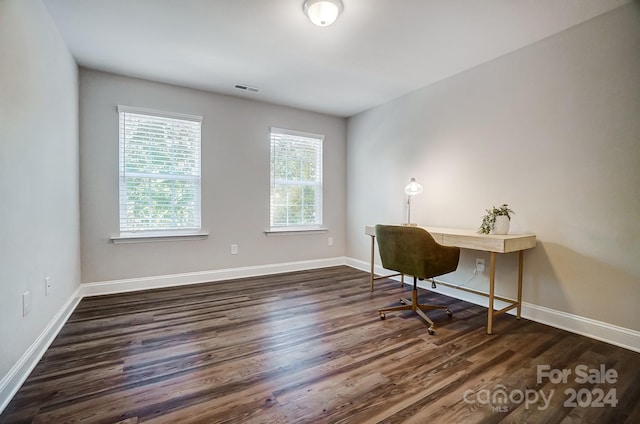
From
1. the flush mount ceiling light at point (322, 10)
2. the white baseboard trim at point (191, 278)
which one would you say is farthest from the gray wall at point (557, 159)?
the white baseboard trim at point (191, 278)

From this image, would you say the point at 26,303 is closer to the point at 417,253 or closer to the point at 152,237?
the point at 152,237

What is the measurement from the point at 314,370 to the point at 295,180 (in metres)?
3.05

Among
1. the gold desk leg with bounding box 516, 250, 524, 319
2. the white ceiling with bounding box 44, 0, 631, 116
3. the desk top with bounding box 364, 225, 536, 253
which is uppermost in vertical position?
the white ceiling with bounding box 44, 0, 631, 116

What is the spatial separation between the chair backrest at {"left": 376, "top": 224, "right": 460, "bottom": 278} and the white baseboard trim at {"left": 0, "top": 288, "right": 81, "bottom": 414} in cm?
255

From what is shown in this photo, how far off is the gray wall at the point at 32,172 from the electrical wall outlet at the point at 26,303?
1.4 inches

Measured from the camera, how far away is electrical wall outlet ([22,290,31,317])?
68.5 inches

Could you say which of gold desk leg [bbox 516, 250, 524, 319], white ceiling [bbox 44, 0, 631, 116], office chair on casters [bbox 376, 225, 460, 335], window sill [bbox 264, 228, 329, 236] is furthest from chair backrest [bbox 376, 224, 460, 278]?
window sill [bbox 264, 228, 329, 236]

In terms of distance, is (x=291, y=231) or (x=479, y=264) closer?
(x=479, y=264)

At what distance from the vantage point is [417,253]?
2.42m

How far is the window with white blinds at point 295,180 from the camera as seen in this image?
14.1 feet

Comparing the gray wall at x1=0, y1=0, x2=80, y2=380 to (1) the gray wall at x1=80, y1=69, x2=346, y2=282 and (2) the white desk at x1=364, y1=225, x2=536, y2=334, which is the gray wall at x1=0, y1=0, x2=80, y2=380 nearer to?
(1) the gray wall at x1=80, y1=69, x2=346, y2=282

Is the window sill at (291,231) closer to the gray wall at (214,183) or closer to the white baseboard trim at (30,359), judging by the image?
the gray wall at (214,183)

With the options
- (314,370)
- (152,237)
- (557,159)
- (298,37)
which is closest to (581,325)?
(557,159)

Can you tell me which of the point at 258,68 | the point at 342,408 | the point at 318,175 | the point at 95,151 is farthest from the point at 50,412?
the point at 318,175
